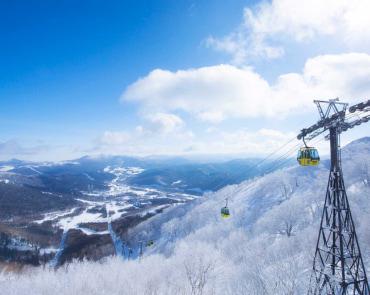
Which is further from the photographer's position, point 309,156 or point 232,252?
point 232,252

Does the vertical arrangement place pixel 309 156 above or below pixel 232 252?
above

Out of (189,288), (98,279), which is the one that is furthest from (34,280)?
(189,288)

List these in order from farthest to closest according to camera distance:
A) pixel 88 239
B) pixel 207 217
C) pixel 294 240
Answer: pixel 88 239
pixel 207 217
pixel 294 240

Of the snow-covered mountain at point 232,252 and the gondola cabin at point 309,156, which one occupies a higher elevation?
the gondola cabin at point 309,156

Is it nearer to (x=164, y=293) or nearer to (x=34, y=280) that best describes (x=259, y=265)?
(x=164, y=293)
